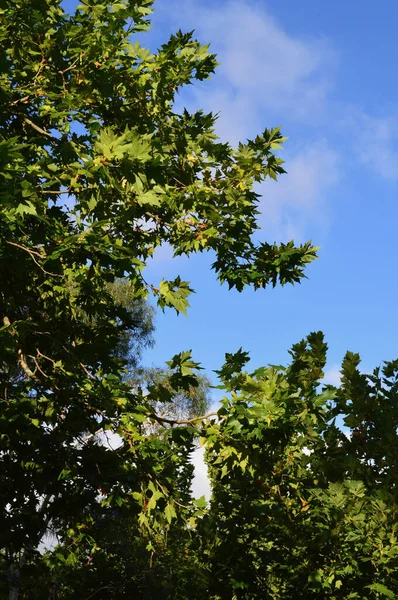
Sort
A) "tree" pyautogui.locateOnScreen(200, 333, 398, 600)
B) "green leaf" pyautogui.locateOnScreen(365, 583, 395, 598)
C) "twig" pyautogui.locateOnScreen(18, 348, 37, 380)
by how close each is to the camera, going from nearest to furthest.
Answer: "tree" pyautogui.locateOnScreen(200, 333, 398, 600)
"green leaf" pyautogui.locateOnScreen(365, 583, 395, 598)
"twig" pyautogui.locateOnScreen(18, 348, 37, 380)

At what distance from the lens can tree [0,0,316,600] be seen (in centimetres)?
709

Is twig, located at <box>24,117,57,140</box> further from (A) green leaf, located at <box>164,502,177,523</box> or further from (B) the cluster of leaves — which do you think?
(A) green leaf, located at <box>164,502,177,523</box>

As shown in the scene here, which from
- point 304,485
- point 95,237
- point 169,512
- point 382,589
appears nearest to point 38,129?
point 95,237

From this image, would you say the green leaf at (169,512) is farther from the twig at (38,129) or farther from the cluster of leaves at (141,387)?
the twig at (38,129)

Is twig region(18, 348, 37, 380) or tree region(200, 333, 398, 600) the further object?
twig region(18, 348, 37, 380)

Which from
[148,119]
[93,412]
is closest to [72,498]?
[93,412]

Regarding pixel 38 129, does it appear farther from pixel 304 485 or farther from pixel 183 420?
pixel 304 485

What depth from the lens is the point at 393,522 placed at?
8398 mm

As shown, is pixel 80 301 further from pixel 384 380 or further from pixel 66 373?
pixel 384 380

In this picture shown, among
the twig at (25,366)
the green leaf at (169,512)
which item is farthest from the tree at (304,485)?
the twig at (25,366)

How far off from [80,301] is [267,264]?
284 cm

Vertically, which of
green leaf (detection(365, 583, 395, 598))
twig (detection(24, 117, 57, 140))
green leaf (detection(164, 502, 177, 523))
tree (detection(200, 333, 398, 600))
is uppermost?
twig (detection(24, 117, 57, 140))

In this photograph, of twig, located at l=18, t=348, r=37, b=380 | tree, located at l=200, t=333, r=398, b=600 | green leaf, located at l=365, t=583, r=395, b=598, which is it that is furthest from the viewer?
twig, located at l=18, t=348, r=37, b=380

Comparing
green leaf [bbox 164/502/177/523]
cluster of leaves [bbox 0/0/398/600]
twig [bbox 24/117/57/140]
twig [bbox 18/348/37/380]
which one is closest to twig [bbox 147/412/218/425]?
cluster of leaves [bbox 0/0/398/600]
